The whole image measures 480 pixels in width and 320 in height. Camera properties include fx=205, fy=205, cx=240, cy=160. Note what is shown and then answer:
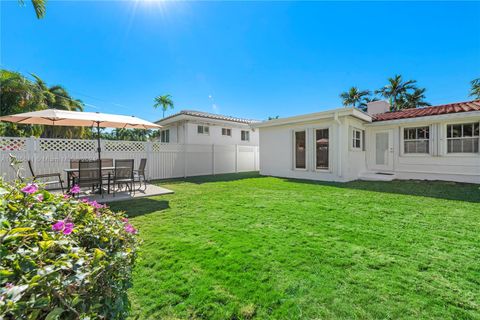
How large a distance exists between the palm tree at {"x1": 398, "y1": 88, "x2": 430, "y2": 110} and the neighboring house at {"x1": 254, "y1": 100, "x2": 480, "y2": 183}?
2243 centimetres

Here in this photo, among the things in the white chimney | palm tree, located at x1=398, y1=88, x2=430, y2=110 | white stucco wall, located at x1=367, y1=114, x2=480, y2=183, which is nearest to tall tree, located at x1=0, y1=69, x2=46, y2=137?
white stucco wall, located at x1=367, y1=114, x2=480, y2=183

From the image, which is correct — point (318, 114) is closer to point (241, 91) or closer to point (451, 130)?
point (451, 130)

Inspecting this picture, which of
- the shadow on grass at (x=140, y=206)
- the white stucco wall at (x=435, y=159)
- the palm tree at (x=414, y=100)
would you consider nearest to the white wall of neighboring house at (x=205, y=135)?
the shadow on grass at (x=140, y=206)

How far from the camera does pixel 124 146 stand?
32.2 feet

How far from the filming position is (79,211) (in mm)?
1593

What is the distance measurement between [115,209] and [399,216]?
671 cm

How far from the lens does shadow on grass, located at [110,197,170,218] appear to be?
16.3 ft

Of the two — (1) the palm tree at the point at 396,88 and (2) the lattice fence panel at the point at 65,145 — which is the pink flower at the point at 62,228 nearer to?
(2) the lattice fence panel at the point at 65,145

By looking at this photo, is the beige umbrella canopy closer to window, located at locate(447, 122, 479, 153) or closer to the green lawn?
the green lawn

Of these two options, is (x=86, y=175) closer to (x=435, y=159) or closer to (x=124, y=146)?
(x=124, y=146)

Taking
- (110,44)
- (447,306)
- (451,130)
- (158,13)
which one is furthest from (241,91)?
(447,306)

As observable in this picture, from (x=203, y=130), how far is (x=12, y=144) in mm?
9213

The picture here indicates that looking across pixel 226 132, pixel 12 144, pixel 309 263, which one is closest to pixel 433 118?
pixel 309 263

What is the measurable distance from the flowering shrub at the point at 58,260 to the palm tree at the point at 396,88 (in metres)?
36.3
